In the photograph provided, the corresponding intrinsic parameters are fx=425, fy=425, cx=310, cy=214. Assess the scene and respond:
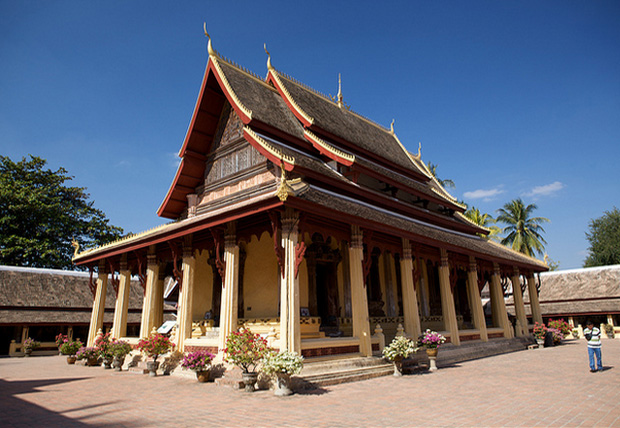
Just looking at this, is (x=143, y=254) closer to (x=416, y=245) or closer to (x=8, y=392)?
(x=8, y=392)

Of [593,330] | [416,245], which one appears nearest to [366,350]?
[416,245]

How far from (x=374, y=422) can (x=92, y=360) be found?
13436 mm

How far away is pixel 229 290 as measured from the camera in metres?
11.0

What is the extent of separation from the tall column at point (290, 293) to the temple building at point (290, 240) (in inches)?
1.0

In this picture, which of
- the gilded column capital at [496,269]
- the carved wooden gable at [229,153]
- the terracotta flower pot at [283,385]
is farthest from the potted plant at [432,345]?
the gilded column capital at [496,269]

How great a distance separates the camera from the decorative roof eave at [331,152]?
45.2 feet

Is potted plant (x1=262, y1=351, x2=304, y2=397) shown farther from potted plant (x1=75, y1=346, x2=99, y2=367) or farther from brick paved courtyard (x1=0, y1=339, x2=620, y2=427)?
potted plant (x1=75, y1=346, x2=99, y2=367)

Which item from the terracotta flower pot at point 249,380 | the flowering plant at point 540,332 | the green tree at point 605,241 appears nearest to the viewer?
the terracotta flower pot at point 249,380

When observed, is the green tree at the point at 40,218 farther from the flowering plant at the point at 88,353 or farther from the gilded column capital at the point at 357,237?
the gilded column capital at the point at 357,237

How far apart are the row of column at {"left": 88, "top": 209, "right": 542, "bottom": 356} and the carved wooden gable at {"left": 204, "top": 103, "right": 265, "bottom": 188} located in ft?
10.1

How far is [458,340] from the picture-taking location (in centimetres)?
1491

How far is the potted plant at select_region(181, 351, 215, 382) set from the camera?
32.7 feet

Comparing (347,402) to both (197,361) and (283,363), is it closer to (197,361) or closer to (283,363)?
(283,363)

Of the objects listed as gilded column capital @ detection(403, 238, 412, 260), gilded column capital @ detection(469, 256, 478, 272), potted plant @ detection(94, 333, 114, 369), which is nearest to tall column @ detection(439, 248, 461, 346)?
gilded column capital @ detection(469, 256, 478, 272)
